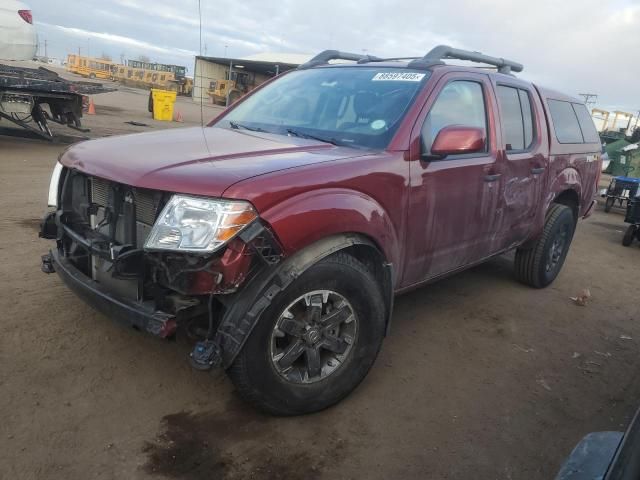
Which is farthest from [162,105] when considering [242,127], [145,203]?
[145,203]

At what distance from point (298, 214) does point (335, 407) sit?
1.17 m

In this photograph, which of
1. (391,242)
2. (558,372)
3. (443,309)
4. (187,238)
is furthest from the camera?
(443,309)

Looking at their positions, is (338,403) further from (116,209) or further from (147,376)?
(116,209)

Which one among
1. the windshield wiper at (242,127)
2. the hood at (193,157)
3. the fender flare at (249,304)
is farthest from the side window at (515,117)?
the fender flare at (249,304)

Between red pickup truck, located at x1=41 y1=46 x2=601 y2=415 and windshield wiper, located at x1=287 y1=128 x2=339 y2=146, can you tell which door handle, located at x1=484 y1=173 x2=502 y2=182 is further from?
windshield wiper, located at x1=287 y1=128 x2=339 y2=146

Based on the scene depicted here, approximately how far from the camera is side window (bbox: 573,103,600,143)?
5.31 m

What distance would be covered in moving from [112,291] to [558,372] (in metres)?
2.94

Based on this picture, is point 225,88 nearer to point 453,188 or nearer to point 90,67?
point 90,67

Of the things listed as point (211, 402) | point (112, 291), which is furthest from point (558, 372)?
point (112, 291)

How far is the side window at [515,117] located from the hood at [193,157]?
164 centimetres

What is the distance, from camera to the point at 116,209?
2.57m

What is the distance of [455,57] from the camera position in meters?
3.92

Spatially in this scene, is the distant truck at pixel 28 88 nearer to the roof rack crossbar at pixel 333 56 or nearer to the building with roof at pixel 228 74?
the roof rack crossbar at pixel 333 56

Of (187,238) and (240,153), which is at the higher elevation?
(240,153)
